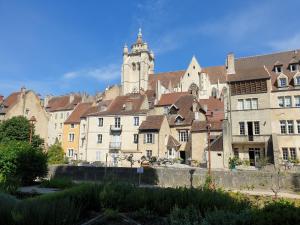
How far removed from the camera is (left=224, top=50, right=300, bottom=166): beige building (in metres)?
32.8

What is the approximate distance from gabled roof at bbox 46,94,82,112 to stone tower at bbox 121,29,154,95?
13.9 m

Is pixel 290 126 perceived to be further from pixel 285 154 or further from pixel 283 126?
pixel 285 154

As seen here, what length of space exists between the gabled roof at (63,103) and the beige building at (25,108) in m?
11.6

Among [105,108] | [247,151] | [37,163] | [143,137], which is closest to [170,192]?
[37,163]

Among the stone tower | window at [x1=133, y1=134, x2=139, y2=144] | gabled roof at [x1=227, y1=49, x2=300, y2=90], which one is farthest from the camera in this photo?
the stone tower

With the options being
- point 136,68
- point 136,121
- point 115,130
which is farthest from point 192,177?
point 136,68

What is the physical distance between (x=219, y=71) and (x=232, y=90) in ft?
93.5

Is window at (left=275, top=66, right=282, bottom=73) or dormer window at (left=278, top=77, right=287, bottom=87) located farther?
window at (left=275, top=66, right=282, bottom=73)

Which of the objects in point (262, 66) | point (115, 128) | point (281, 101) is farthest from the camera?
point (115, 128)

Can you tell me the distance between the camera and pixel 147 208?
27.2 ft

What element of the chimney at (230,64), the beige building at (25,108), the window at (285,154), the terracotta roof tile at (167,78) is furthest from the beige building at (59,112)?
the window at (285,154)

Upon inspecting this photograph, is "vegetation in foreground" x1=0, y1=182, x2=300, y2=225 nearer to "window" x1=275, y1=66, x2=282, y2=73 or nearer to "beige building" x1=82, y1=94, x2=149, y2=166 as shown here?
"beige building" x1=82, y1=94, x2=149, y2=166

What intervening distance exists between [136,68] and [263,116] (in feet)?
161

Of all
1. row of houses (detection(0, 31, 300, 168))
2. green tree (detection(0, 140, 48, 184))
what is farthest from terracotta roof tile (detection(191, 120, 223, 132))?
green tree (detection(0, 140, 48, 184))
